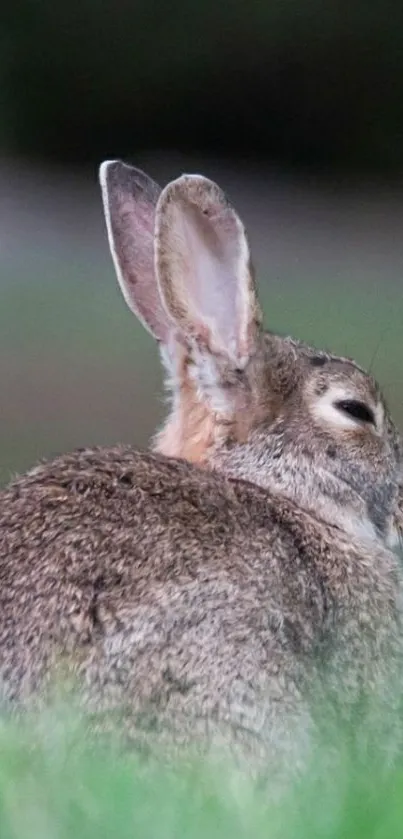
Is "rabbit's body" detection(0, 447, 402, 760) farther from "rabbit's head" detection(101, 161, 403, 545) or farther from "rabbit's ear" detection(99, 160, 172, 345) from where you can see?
"rabbit's ear" detection(99, 160, 172, 345)

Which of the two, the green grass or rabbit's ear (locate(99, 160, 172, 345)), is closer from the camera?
the green grass

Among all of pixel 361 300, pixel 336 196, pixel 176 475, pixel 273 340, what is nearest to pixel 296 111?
pixel 336 196

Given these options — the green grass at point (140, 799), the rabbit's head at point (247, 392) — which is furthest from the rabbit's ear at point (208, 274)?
the green grass at point (140, 799)

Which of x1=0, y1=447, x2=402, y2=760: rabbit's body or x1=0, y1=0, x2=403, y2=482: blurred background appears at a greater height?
x1=0, y1=0, x2=403, y2=482: blurred background

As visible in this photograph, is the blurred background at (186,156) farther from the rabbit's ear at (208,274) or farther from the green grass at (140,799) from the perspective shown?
the green grass at (140,799)

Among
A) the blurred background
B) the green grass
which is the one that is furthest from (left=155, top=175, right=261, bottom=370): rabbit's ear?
the blurred background

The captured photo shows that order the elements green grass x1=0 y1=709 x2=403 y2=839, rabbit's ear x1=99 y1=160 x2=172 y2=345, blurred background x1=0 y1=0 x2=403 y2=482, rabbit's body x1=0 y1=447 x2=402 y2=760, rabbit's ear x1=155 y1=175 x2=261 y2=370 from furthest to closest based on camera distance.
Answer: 1. blurred background x1=0 y1=0 x2=403 y2=482
2. rabbit's ear x1=99 y1=160 x2=172 y2=345
3. rabbit's ear x1=155 y1=175 x2=261 y2=370
4. rabbit's body x1=0 y1=447 x2=402 y2=760
5. green grass x1=0 y1=709 x2=403 y2=839

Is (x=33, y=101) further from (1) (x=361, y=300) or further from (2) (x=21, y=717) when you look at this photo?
(2) (x=21, y=717)
